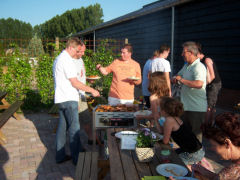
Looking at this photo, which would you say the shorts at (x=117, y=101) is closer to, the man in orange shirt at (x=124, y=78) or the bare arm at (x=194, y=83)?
the man in orange shirt at (x=124, y=78)

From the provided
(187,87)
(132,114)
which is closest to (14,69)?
(132,114)

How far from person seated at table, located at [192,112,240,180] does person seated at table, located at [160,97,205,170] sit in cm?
101

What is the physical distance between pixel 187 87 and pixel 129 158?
1.76 meters

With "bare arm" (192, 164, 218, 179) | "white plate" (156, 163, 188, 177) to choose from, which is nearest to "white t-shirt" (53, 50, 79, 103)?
"white plate" (156, 163, 188, 177)

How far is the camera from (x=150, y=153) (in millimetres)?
2281

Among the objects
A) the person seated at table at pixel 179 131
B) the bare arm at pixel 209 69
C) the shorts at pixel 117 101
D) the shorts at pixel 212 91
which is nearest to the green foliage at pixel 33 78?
the shorts at pixel 117 101

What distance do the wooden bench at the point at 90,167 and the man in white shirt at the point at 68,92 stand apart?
2.79 ft

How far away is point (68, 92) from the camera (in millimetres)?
3928

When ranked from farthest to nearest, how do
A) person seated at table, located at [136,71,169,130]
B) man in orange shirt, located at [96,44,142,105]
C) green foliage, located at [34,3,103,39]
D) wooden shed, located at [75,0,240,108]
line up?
green foliage, located at [34,3,103,39]
wooden shed, located at [75,0,240,108]
man in orange shirt, located at [96,44,142,105]
person seated at table, located at [136,71,169,130]

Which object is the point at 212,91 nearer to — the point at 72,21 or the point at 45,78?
the point at 45,78

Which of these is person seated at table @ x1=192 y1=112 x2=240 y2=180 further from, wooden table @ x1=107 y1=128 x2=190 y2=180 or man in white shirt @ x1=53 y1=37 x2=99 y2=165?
man in white shirt @ x1=53 y1=37 x2=99 y2=165

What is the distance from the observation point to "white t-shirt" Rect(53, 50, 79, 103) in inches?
150

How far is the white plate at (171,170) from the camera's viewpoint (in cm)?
207

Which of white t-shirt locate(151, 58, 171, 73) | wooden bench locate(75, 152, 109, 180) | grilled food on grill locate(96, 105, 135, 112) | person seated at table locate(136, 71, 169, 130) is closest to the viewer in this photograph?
wooden bench locate(75, 152, 109, 180)
